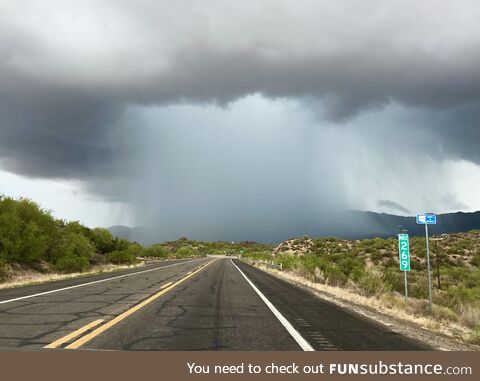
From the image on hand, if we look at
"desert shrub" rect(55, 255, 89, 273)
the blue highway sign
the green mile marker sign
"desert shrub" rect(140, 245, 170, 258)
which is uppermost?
the blue highway sign

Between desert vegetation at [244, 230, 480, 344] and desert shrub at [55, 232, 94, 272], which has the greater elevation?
desert shrub at [55, 232, 94, 272]

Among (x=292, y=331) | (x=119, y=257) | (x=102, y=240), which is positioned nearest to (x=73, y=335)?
(x=292, y=331)

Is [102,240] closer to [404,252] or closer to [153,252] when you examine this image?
[404,252]

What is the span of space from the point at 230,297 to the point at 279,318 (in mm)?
4939

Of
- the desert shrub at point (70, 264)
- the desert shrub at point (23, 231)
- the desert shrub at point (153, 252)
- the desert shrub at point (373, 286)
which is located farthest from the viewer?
the desert shrub at point (153, 252)

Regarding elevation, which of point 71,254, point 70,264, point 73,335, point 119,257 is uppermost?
point 71,254

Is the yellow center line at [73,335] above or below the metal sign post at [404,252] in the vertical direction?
below

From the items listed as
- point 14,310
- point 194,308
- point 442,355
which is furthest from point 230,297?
point 442,355

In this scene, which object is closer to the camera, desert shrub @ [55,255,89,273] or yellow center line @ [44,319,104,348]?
yellow center line @ [44,319,104,348]

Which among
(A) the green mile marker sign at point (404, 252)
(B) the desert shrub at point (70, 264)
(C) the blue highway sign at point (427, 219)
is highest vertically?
(C) the blue highway sign at point (427, 219)

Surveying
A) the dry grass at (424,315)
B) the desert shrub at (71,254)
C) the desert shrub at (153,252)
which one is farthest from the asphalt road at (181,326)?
the desert shrub at (153,252)

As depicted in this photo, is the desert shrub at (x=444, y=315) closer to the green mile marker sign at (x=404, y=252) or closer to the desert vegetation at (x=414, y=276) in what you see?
the desert vegetation at (x=414, y=276)

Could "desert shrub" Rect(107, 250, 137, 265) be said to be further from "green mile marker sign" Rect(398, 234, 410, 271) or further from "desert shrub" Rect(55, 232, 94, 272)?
"green mile marker sign" Rect(398, 234, 410, 271)

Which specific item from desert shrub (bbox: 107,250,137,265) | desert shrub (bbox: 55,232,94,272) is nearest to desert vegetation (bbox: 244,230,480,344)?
desert shrub (bbox: 55,232,94,272)
